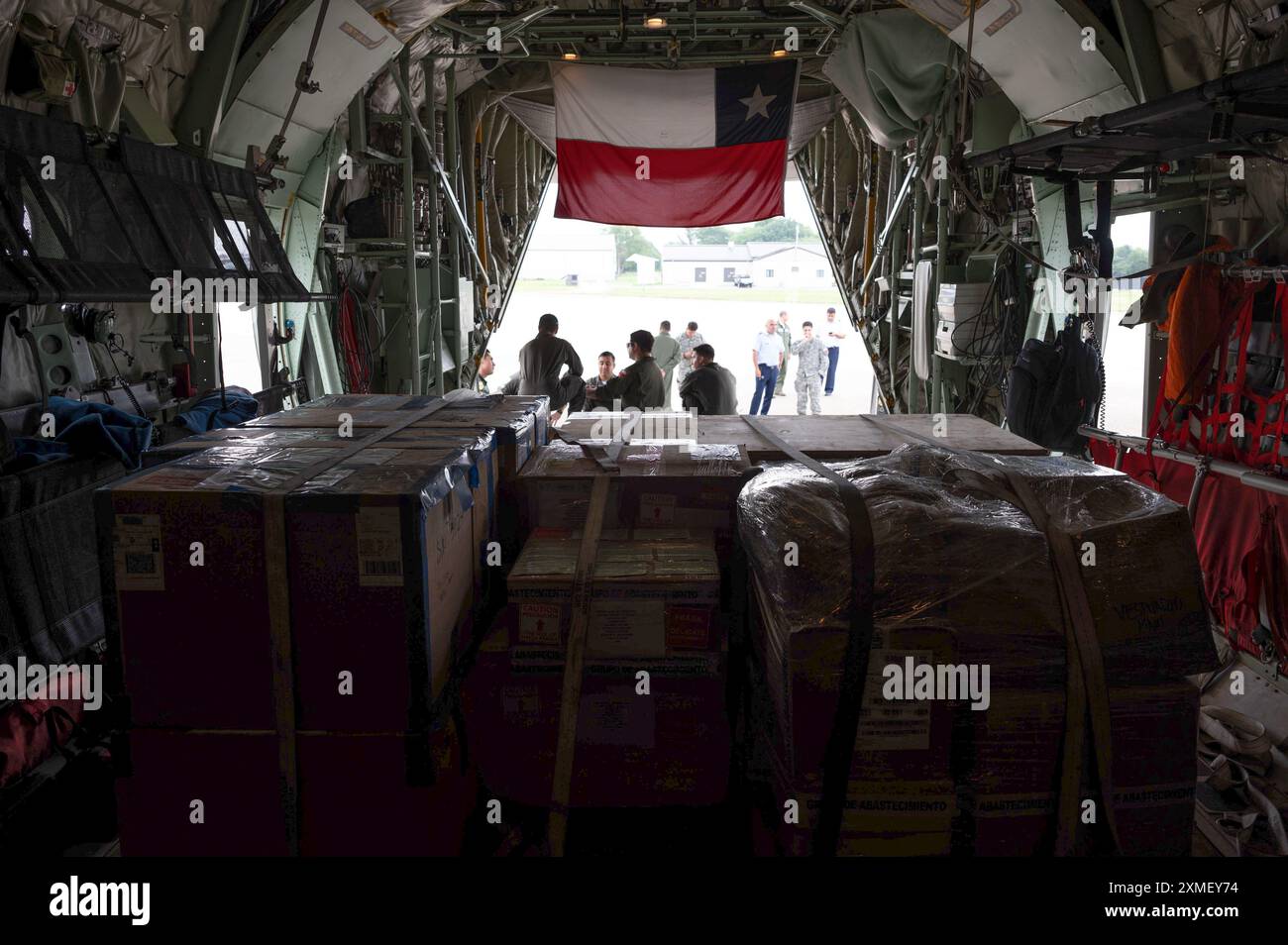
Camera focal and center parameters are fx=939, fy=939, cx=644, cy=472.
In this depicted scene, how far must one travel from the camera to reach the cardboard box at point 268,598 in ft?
8.52

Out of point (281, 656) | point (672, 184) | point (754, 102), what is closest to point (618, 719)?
point (281, 656)

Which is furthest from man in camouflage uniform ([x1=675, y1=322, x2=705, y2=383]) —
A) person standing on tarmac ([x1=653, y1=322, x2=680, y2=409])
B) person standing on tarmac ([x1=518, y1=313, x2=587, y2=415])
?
person standing on tarmac ([x1=518, y1=313, x2=587, y2=415])

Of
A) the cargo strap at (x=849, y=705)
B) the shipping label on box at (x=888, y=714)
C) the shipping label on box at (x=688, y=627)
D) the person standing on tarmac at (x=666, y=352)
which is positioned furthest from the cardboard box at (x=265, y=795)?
the person standing on tarmac at (x=666, y=352)

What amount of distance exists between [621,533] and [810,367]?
12.1m

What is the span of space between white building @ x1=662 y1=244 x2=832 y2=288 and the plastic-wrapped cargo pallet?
36.2 m

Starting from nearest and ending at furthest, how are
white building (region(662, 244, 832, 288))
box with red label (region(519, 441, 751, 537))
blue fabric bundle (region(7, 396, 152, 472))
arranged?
box with red label (region(519, 441, 751, 537)) → blue fabric bundle (region(7, 396, 152, 472)) → white building (region(662, 244, 832, 288))

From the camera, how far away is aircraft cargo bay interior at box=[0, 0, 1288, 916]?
102 inches

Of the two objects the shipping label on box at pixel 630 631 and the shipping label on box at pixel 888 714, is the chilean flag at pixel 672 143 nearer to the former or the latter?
the shipping label on box at pixel 630 631

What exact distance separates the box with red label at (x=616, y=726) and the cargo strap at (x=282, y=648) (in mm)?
570

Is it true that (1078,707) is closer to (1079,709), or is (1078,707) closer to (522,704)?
(1079,709)

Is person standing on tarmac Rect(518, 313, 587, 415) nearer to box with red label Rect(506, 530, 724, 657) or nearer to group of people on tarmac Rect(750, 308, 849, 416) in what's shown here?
group of people on tarmac Rect(750, 308, 849, 416)

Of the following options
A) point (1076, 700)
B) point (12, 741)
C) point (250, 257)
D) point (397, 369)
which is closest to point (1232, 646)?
point (1076, 700)

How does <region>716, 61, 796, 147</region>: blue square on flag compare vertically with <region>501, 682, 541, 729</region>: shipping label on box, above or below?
above
